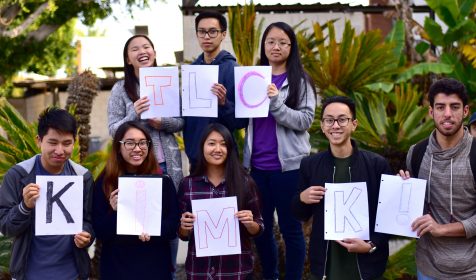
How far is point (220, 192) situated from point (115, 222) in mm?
677

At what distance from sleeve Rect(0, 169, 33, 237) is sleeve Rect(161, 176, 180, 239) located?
2.66 feet

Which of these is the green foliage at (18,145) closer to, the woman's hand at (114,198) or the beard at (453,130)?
the woman's hand at (114,198)

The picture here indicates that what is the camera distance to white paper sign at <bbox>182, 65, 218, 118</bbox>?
18.7ft

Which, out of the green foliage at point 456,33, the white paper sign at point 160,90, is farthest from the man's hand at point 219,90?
the green foliage at point 456,33

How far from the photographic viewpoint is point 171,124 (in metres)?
5.81

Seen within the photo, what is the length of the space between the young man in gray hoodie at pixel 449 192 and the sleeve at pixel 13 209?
219 cm

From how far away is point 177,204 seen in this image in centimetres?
524

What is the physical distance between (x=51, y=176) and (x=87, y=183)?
35 cm

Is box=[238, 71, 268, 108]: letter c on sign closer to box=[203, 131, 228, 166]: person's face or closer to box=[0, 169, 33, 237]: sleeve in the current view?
box=[203, 131, 228, 166]: person's face

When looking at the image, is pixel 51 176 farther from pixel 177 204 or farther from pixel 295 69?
pixel 295 69

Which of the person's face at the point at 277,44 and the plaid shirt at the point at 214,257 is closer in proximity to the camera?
the plaid shirt at the point at 214,257

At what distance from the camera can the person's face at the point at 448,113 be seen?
468 centimetres

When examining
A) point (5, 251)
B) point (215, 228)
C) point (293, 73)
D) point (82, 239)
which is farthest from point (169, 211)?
point (5, 251)

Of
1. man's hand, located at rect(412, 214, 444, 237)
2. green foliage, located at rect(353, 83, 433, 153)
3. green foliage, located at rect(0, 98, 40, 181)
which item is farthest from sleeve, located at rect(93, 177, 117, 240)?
green foliage, located at rect(353, 83, 433, 153)
